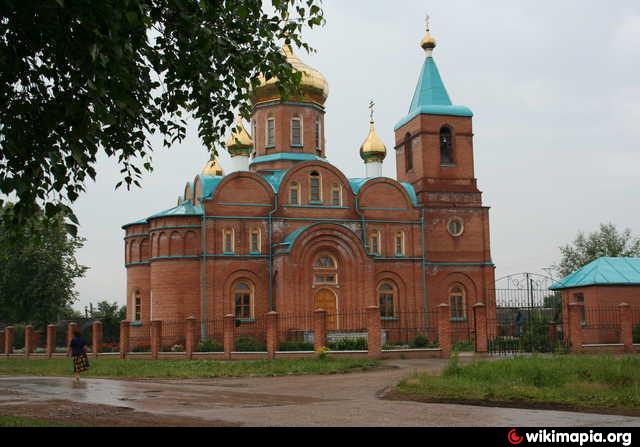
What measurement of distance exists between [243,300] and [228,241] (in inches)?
96.1

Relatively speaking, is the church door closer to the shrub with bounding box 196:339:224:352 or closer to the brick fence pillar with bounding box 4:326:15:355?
the shrub with bounding box 196:339:224:352

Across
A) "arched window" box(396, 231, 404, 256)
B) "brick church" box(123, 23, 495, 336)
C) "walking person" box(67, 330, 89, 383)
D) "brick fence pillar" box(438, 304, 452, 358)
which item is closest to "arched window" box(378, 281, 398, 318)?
"brick church" box(123, 23, 495, 336)

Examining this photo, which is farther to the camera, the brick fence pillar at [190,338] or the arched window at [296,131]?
the arched window at [296,131]

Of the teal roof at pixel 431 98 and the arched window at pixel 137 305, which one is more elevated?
the teal roof at pixel 431 98

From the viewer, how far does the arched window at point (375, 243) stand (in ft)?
103

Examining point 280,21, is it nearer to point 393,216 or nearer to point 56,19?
point 56,19

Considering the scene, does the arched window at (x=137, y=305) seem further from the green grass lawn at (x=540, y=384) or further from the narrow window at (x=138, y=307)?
the green grass lawn at (x=540, y=384)

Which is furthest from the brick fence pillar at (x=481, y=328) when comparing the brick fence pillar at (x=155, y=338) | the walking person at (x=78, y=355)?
the walking person at (x=78, y=355)

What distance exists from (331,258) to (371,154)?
687cm

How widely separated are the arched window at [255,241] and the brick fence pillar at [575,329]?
40.7ft

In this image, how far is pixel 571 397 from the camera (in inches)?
419

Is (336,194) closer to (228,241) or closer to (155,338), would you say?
(228,241)

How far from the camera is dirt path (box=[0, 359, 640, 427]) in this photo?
9008mm
